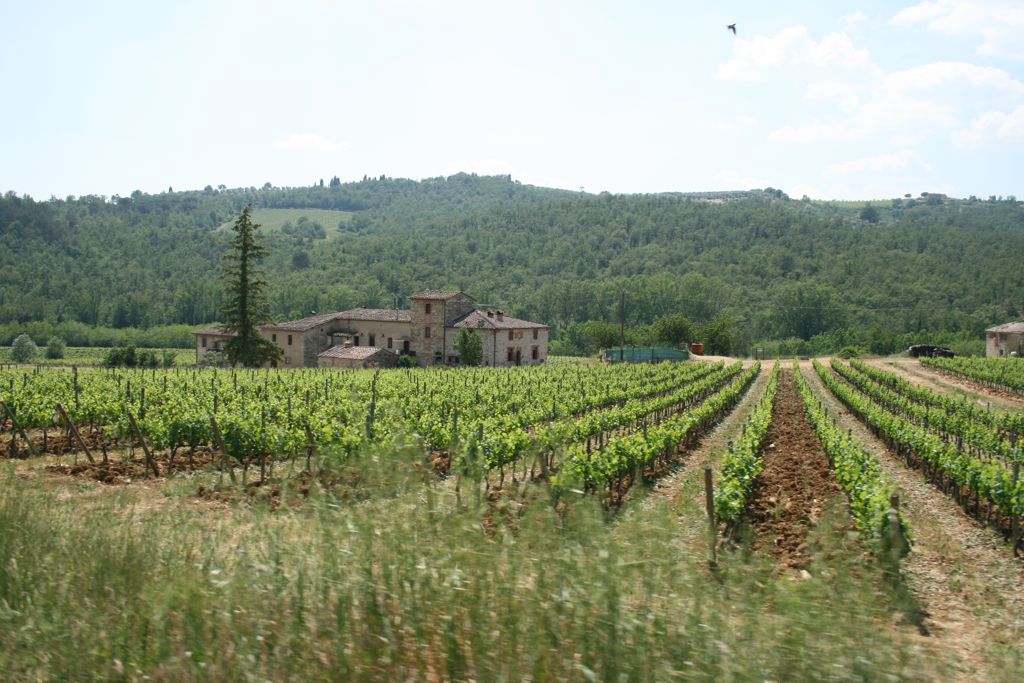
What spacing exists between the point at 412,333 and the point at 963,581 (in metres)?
54.6

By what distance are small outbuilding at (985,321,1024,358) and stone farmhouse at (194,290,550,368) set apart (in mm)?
43712

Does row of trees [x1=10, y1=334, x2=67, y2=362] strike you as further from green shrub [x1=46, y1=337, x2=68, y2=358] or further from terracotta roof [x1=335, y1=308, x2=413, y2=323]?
terracotta roof [x1=335, y1=308, x2=413, y2=323]

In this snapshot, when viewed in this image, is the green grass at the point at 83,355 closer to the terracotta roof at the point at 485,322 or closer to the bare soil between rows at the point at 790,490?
the terracotta roof at the point at 485,322

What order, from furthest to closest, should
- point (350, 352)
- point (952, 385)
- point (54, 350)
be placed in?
point (54, 350)
point (350, 352)
point (952, 385)

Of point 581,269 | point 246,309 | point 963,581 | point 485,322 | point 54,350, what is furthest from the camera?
point 581,269

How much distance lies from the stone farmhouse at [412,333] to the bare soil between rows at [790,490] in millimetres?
35839

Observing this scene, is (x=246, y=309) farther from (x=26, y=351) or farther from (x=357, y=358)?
(x=26, y=351)

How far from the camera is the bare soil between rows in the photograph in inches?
373

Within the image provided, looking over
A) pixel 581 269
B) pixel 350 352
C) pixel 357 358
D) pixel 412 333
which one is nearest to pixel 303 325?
pixel 350 352

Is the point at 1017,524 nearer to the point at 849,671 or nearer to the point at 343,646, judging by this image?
the point at 849,671

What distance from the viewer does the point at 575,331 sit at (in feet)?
329

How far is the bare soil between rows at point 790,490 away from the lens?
948cm

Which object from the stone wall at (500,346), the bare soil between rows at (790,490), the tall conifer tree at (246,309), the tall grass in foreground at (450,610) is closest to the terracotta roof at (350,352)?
the tall conifer tree at (246,309)

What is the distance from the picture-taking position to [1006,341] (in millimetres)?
69688
